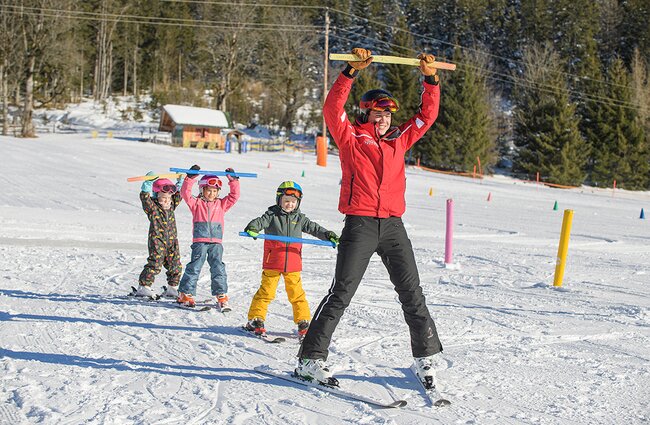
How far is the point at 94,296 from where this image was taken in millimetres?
7258

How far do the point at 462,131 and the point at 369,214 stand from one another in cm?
4277

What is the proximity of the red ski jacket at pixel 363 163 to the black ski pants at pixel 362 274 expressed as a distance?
9cm

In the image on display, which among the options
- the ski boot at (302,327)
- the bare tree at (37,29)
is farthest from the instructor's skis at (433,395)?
the bare tree at (37,29)

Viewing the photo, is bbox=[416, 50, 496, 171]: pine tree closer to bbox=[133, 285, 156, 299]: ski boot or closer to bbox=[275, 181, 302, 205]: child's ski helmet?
bbox=[133, 285, 156, 299]: ski boot

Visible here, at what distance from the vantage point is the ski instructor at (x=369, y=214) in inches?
165

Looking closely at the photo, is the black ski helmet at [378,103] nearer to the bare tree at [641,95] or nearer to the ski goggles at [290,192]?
the ski goggles at [290,192]

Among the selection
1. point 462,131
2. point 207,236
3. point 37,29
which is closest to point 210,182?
point 207,236

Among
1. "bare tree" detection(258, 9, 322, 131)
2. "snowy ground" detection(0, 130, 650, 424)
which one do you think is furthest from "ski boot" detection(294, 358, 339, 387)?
"bare tree" detection(258, 9, 322, 131)

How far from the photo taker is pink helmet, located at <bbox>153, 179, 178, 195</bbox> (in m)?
7.39

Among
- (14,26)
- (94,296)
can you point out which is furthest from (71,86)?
(94,296)

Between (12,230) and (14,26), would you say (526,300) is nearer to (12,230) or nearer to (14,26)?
(12,230)

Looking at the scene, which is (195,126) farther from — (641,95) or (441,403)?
(441,403)

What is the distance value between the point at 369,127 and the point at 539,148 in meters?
42.4

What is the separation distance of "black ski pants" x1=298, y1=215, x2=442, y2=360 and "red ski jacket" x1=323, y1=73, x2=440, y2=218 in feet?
0.29
